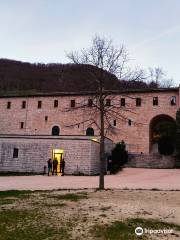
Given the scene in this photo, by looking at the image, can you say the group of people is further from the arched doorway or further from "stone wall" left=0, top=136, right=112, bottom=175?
the arched doorway

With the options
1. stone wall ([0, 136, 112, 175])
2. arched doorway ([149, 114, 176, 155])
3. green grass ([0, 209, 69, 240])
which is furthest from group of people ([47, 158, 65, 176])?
green grass ([0, 209, 69, 240])

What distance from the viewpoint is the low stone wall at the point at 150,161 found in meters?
Result: 36.8

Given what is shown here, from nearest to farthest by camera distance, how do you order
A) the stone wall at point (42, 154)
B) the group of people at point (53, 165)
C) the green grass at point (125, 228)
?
the green grass at point (125, 228), the group of people at point (53, 165), the stone wall at point (42, 154)

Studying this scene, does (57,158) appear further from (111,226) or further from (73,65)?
(111,226)

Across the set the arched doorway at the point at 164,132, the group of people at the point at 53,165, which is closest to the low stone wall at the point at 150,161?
the arched doorway at the point at 164,132

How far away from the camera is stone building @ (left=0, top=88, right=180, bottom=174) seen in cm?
3045

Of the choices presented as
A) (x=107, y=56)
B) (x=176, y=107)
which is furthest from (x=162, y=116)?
(x=107, y=56)

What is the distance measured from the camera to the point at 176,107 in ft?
148

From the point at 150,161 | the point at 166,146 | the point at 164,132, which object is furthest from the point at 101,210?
the point at 164,132

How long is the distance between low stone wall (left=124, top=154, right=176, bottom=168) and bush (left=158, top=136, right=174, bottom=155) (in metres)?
2.76

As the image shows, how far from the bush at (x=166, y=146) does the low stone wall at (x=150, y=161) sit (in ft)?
9.07

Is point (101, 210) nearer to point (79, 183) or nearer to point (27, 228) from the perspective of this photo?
point (27, 228)

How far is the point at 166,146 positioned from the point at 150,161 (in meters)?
4.86

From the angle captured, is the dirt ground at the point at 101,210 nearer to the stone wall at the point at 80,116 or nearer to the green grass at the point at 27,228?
the green grass at the point at 27,228
